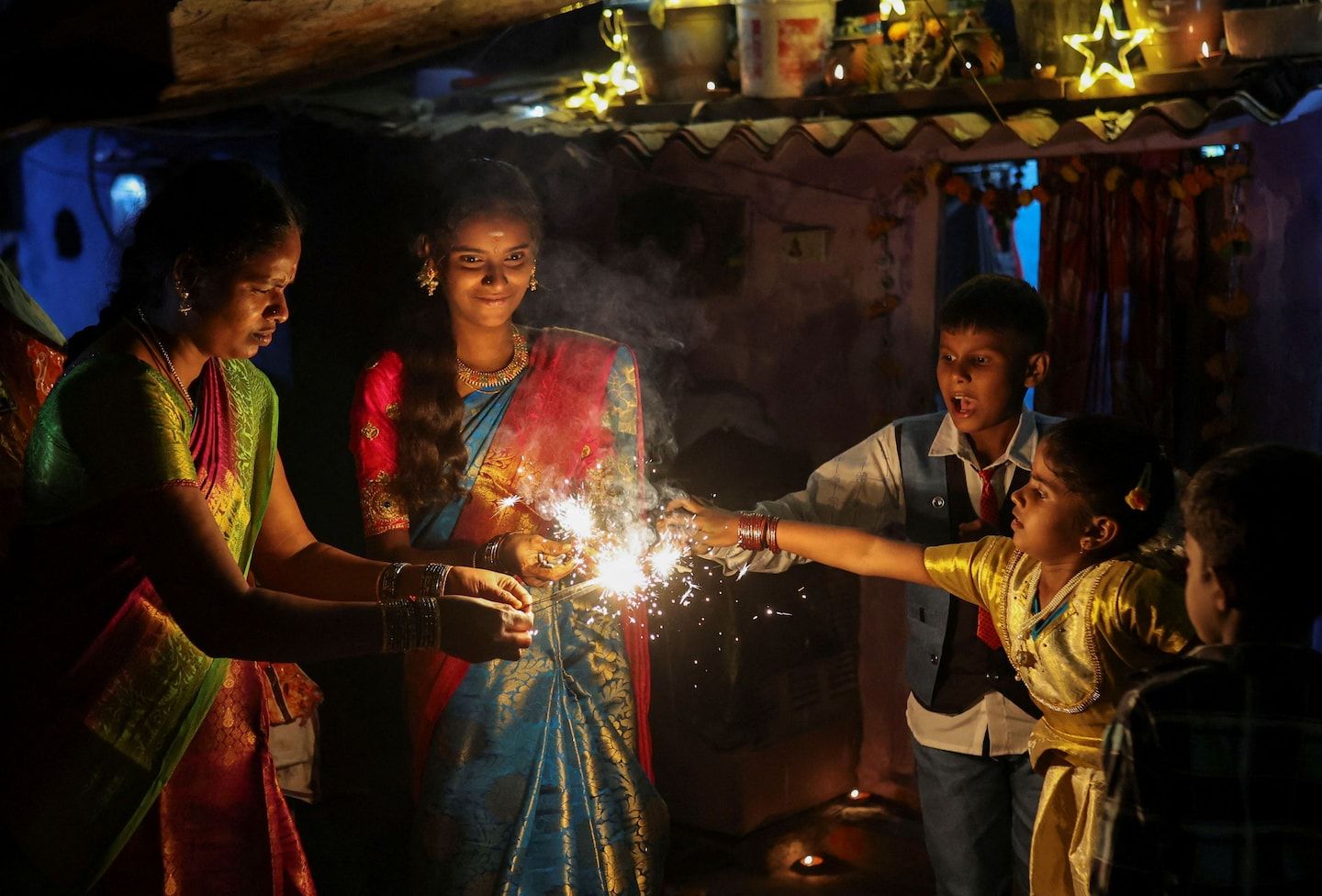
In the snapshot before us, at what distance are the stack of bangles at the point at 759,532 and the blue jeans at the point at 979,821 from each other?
90cm

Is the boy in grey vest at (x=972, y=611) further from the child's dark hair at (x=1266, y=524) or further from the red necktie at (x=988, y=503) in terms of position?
the child's dark hair at (x=1266, y=524)

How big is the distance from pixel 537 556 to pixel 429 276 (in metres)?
1.02

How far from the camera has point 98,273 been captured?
8164mm

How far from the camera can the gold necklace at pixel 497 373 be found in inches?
163

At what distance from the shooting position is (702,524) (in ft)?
14.1

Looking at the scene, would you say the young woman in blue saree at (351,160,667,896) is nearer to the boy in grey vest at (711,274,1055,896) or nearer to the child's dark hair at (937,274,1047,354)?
the boy in grey vest at (711,274,1055,896)

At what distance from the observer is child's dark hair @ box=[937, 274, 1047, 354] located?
4.16 m

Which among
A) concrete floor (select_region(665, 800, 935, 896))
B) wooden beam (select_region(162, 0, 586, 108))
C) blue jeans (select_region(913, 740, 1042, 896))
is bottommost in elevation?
concrete floor (select_region(665, 800, 935, 896))

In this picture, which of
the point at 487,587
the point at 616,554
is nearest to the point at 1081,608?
the point at 616,554

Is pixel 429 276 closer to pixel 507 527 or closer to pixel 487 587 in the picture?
pixel 507 527

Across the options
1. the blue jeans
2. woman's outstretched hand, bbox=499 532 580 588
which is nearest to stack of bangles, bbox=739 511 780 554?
woman's outstretched hand, bbox=499 532 580 588

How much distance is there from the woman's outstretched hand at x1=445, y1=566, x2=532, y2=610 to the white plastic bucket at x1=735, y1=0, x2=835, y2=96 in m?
3.78

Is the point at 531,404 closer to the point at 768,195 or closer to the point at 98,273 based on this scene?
the point at 768,195

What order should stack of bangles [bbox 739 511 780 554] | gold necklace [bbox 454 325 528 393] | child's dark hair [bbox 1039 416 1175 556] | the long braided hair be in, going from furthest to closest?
stack of bangles [bbox 739 511 780 554]
gold necklace [bbox 454 325 528 393]
the long braided hair
child's dark hair [bbox 1039 416 1175 556]
